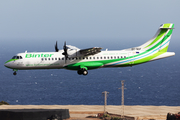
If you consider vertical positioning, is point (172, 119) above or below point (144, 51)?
below

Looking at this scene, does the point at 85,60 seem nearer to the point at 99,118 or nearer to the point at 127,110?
the point at 99,118

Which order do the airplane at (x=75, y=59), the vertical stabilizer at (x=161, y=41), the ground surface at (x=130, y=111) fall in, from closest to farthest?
the airplane at (x=75, y=59) < the vertical stabilizer at (x=161, y=41) < the ground surface at (x=130, y=111)

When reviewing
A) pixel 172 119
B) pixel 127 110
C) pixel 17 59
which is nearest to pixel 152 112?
pixel 127 110

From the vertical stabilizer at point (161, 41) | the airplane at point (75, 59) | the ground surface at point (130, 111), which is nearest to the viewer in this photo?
the airplane at point (75, 59)

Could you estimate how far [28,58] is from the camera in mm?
69500

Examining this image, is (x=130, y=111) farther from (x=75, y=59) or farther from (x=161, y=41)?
(x=75, y=59)

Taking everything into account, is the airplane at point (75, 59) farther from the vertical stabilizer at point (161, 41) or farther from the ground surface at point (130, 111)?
the ground surface at point (130, 111)

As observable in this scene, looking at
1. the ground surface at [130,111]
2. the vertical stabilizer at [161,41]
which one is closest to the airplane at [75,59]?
the vertical stabilizer at [161,41]

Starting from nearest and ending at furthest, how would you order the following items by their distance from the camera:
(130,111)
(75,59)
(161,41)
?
(75,59)
(161,41)
(130,111)

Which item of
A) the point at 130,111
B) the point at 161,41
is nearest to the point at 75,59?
the point at 161,41

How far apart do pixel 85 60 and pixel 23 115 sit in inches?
1274

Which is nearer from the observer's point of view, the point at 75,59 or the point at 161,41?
the point at 75,59

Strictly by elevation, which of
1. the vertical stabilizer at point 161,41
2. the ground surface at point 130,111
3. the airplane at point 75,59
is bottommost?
the ground surface at point 130,111

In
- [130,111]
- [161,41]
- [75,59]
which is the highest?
[161,41]
